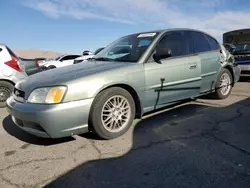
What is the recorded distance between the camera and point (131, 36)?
4.57m

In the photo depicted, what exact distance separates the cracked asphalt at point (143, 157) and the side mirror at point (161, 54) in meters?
1.03

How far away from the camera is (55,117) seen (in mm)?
2859

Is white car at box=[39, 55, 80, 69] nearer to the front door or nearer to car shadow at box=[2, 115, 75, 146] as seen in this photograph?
car shadow at box=[2, 115, 75, 146]

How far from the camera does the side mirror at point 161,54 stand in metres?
3.71

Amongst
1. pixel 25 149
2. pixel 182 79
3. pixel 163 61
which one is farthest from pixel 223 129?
pixel 25 149

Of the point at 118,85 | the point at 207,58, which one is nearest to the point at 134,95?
the point at 118,85

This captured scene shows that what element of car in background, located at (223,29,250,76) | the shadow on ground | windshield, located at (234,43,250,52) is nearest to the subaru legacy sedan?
the shadow on ground

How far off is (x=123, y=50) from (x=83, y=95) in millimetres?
1520

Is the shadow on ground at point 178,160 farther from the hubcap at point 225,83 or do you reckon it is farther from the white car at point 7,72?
the white car at point 7,72

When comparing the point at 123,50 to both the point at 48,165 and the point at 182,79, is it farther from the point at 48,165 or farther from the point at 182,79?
the point at 48,165

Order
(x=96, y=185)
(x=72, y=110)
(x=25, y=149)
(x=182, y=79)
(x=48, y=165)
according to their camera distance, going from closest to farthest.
→ (x=96, y=185)
(x=48, y=165)
(x=72, y=110)
(x=25, y=149)
(x=182, y=79)

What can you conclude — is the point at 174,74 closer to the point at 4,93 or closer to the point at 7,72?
the point at 7,72

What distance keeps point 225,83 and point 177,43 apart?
1.74 m

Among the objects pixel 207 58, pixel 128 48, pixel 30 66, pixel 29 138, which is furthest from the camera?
pixel 30 66
